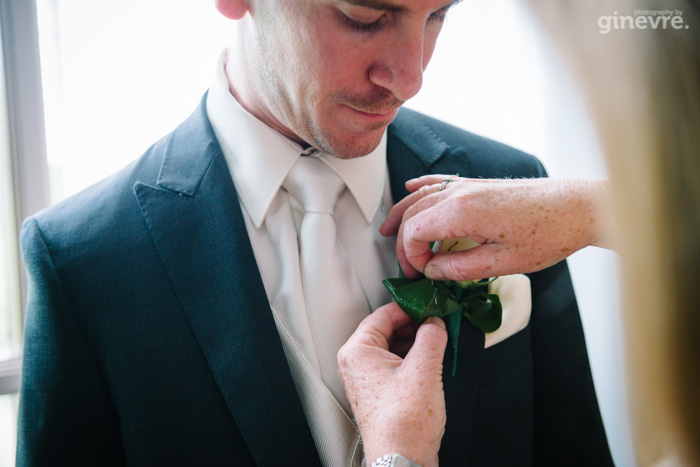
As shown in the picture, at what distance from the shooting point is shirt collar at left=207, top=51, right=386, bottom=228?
39.8 inches

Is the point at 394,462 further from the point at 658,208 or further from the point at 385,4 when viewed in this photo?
the point at 385,4

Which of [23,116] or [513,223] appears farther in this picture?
[23,116]

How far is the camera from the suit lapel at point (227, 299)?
0.86 meters

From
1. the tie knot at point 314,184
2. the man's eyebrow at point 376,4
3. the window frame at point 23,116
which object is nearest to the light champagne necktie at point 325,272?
the tie knot at point 314,184

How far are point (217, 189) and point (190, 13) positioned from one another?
0.99 m

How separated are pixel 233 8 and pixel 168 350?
688mm

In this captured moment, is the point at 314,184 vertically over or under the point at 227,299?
over

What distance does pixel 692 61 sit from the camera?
245 mm

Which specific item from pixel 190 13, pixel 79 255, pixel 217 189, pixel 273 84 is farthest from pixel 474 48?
pixel 79 255

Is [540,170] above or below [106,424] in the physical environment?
above

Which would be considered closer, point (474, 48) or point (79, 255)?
point (79, 255)

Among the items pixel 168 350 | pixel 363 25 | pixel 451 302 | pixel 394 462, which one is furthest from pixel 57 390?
pixel 363 25

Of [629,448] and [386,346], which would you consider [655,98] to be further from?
[386,346]

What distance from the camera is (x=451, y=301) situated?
0.87 meters
